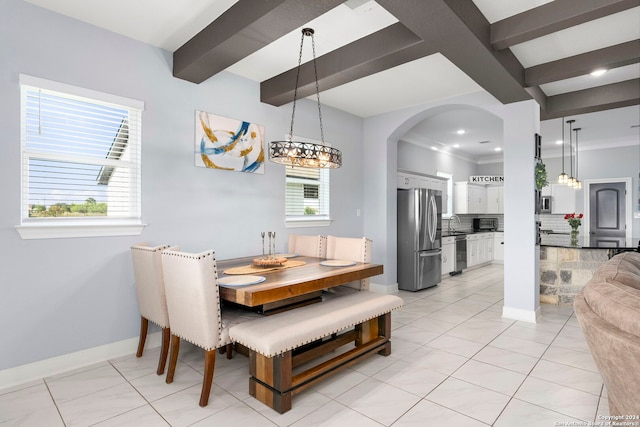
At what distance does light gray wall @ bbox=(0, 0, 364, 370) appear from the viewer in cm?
246

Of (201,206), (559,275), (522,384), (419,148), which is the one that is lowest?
(522,384)

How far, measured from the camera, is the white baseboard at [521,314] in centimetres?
391

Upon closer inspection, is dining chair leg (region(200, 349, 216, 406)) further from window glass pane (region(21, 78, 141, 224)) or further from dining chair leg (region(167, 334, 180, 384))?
window glass pane (region(21, 78, 141, 224))

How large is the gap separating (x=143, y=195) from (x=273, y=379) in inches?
78.4

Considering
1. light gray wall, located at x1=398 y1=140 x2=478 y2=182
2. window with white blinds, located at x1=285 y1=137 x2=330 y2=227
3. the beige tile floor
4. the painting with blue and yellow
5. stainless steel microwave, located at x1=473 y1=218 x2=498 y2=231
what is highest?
light gray wall, located at x1=398 y1=140 x2=478 y2=182

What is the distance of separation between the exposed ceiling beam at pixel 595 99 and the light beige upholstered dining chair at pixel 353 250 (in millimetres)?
3235

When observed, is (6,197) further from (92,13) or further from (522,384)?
(522,384)

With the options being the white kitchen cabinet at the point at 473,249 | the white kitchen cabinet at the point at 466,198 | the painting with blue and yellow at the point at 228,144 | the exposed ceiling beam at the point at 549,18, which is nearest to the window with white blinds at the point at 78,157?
the painting with blue and yellow at the point at 228,144

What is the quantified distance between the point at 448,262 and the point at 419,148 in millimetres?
2347

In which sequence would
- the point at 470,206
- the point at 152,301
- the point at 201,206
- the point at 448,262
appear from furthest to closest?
the point at 470,206 < the point at 448,262 < the point at 201,206 < the point at 152,301

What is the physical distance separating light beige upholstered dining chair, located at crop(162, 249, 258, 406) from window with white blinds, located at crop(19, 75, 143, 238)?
3.41 ft

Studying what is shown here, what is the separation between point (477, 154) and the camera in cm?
868

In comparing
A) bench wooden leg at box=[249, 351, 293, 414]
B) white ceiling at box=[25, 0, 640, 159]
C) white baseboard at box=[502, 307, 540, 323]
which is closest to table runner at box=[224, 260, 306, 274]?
bench wooden leg at box=[249, 351, 293, 414]

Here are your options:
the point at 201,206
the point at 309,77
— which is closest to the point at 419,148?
the point at 309,77
